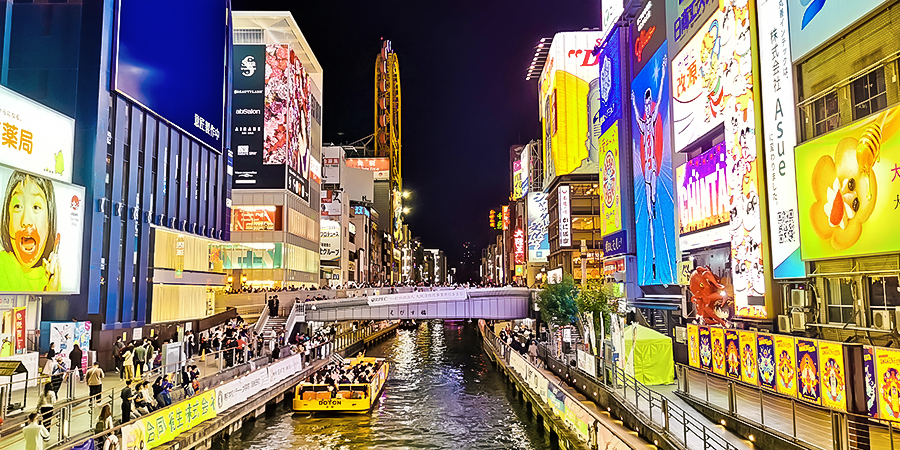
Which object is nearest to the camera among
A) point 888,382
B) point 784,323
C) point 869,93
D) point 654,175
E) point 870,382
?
point 888,382

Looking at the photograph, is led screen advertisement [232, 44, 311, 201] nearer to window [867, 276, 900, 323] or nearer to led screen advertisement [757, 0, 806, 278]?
led screen advertisement [757, 0, 806, 278]

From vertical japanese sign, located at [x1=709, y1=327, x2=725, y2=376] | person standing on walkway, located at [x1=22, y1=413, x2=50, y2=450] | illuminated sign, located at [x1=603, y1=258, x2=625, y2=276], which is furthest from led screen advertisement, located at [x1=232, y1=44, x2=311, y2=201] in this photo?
person standing on walkway, located at [x1=22, y1=413, x2=50, y2=450]

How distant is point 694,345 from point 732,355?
4.01 meters

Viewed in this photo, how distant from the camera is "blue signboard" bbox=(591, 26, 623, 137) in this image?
54938mm

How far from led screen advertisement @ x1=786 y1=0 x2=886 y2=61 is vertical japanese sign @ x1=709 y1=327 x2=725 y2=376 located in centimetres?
1021

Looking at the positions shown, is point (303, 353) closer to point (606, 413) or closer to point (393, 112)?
point (606, 413)

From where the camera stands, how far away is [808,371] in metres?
17.4

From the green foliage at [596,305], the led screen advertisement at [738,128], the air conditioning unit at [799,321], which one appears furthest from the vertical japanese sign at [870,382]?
the green foliage at [596,305]

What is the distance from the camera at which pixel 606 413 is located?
23.2 meters

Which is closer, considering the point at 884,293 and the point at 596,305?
the point at 884,293

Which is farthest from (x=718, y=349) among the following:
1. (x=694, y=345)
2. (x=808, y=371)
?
(x=808, y=371)

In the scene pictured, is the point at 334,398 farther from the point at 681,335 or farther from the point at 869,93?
the point at 869,93

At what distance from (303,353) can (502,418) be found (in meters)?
16.6

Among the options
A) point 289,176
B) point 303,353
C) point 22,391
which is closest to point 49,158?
point 22,391
